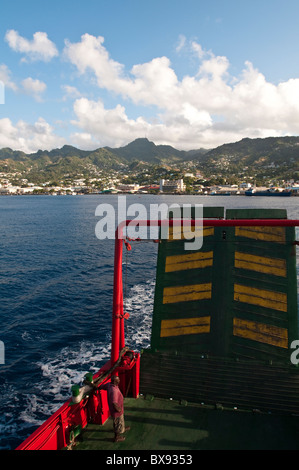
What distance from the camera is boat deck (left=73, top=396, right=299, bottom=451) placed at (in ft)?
23.0

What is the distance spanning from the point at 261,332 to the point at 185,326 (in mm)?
2602

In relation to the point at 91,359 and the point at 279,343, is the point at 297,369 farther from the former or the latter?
the point at 91,359

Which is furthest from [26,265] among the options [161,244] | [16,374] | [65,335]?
[161,244]

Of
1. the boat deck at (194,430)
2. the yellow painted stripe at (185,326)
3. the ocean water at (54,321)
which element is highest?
the yellow painted stripe at (185,326)

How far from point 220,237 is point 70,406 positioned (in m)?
7.28

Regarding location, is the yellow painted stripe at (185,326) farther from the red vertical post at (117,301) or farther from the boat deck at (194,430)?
the boat deck at (194,430)

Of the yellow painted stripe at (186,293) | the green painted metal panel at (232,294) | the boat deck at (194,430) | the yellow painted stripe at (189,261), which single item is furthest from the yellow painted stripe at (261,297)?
the boat deck at (194,430)

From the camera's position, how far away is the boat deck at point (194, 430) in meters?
7.01

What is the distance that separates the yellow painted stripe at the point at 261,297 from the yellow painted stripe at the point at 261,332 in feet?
2.26

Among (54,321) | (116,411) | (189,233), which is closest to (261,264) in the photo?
(189,233)

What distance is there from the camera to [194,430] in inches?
293

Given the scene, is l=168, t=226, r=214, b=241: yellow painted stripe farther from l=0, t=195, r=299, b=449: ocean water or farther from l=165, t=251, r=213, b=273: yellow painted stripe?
l=0, t=195, r=299, b=449: ocean water

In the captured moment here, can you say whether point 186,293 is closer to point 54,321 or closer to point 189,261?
point 189,261

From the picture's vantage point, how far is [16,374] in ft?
54.2
